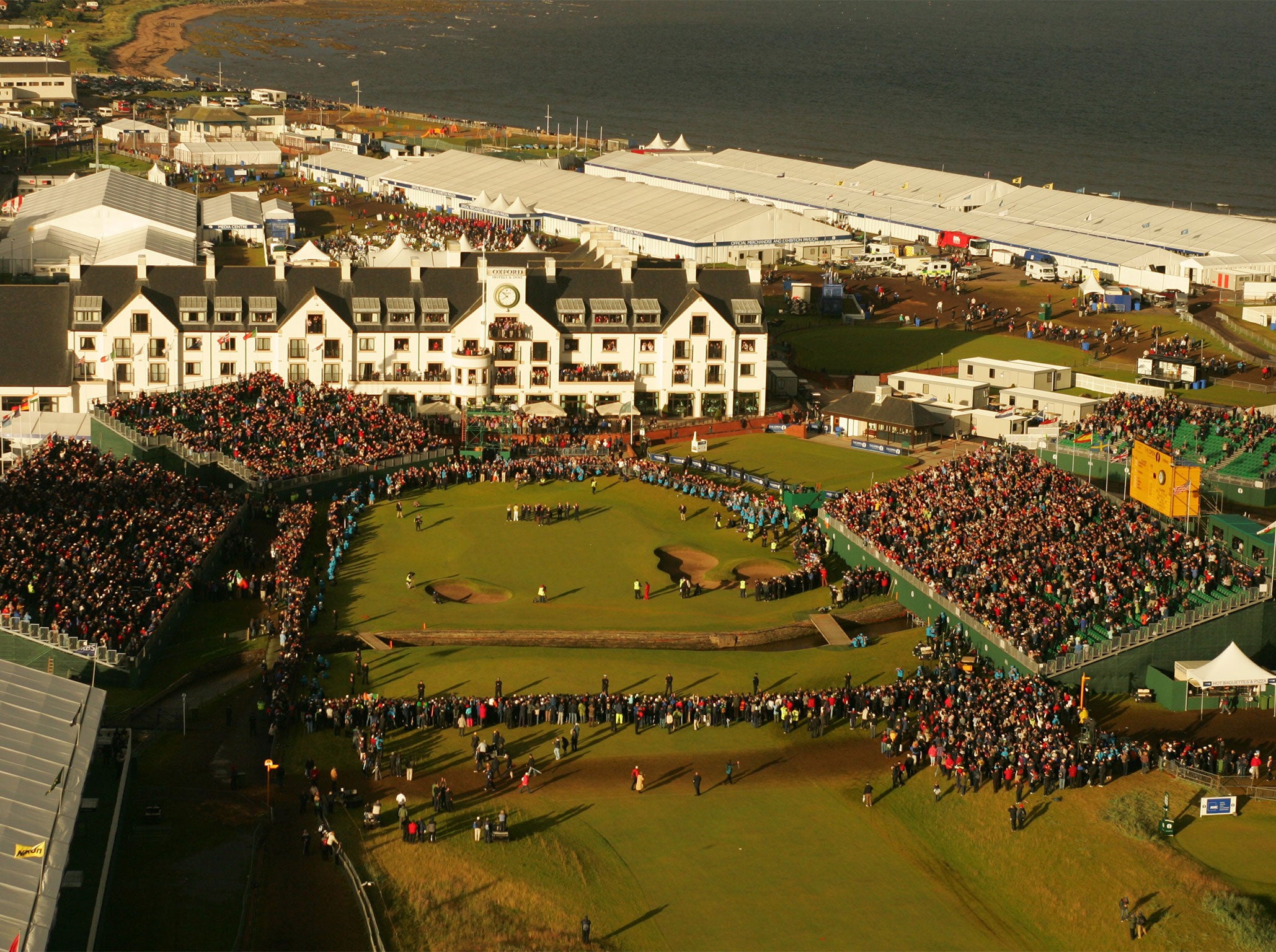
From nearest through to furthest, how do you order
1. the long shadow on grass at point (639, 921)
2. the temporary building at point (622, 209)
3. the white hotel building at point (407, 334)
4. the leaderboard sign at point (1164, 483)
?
1. the long shadow on grass at point (639, 921)
2. the leaderboard sign at point (1164, 483)
3. the white hotel building at point (407, 334)
4. the temporary building at point (622, 209)

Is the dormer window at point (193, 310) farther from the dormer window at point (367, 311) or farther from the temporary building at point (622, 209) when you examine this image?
the temporary building at point (622, 209)

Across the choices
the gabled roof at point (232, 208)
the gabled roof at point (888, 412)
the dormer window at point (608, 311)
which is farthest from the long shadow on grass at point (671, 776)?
the gabled roof at point (232, 208)

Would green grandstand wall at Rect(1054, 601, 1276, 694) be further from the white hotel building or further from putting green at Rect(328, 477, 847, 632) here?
Answer: the white hotel building

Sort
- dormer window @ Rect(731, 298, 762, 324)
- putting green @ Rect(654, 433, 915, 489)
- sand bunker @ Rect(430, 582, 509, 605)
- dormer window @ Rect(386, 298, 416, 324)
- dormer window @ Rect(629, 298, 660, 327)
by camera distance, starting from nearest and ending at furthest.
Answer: sand bunker @ Rect(430, 582, 509, 605), putting green @ Rect(654, 433, 915, 489), dormer window @ Rect(386, 298, 416, 324), dormer window @ Rect(629, 298, 660, 327), dormer window @ Rect(731, 298, 762, 324)

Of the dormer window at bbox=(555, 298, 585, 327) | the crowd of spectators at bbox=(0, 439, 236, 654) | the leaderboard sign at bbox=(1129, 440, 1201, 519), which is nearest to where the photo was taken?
the crowd of spectators at bbox=(0, 439, 236, 654)

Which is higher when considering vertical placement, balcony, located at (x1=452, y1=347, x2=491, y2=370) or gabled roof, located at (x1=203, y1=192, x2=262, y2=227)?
gabled roof, located at (x1=203, y1=192, x2=262, y2=227)

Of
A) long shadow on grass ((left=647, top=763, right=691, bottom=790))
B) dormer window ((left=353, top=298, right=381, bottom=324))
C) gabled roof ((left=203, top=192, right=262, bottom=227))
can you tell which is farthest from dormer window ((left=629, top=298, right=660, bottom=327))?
gabled roof ((left=203, top=192, right=262, bottom=227))

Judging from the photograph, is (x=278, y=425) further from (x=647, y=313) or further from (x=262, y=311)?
(x=647, y=313)
